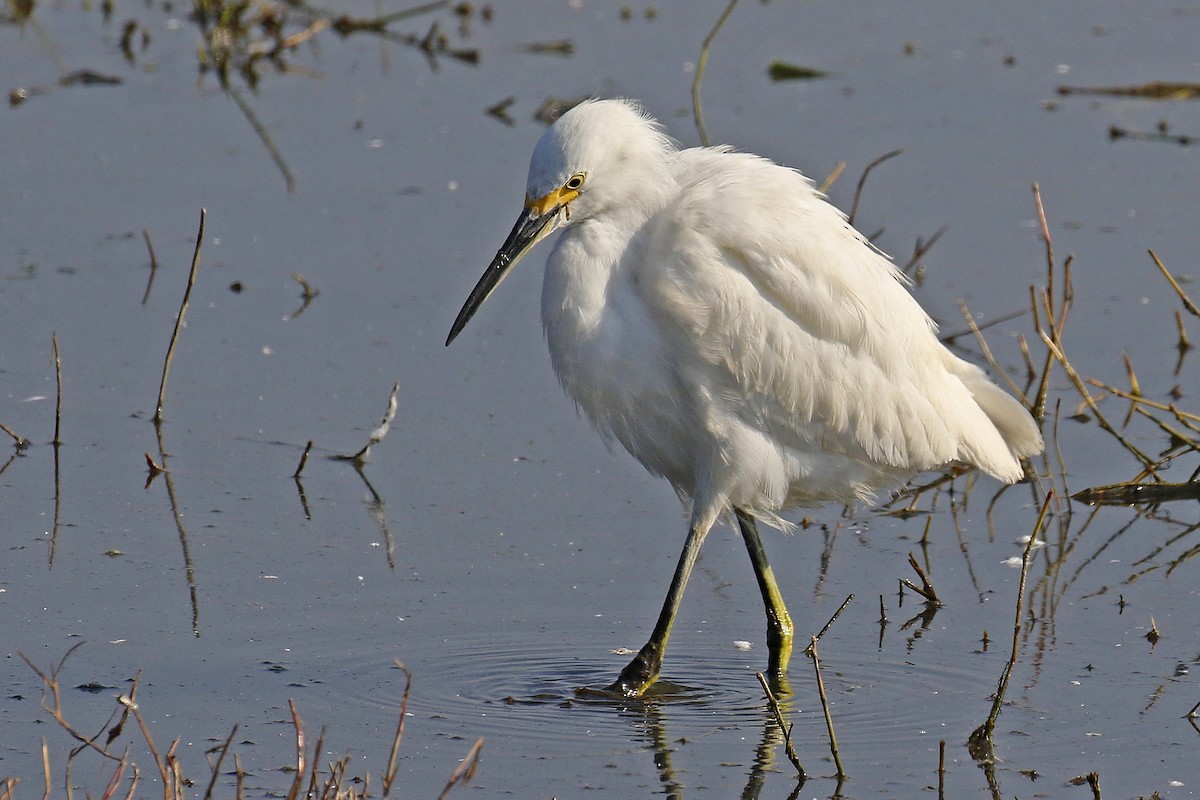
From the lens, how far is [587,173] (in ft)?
17.9

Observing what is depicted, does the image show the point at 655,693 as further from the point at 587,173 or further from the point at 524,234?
the point at 587,173

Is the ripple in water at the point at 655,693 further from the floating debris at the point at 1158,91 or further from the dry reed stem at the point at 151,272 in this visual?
the floating debris at the point at 1158,91

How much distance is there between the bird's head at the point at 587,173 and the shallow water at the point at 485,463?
4.19ft

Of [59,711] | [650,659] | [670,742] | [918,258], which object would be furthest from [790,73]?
[59,711]

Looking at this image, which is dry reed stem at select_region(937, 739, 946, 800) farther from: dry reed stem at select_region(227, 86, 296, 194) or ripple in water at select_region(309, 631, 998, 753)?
dry reed stem at select_region(227, 86, 296, 194)

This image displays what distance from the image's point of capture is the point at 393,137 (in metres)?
10.8

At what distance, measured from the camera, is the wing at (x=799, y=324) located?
5418 mm

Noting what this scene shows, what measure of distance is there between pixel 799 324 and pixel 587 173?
813 mm

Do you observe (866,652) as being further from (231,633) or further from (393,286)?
(393,286)

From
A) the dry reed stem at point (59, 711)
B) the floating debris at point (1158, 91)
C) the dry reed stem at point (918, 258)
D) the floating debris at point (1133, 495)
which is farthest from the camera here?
the floating debris at point (1158, 91)

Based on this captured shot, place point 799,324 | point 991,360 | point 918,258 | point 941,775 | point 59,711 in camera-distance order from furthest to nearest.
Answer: point 918,258, point 991,360, point 799,324, point 941,775, point 59,711

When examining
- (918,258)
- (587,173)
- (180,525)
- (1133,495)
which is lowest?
(180,525)

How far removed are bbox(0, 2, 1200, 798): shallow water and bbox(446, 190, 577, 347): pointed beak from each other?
1037mm

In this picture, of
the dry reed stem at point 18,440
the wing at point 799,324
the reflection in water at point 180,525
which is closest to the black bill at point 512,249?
the wing at point 799,324
